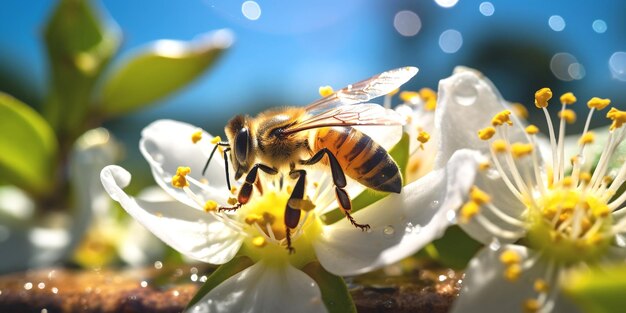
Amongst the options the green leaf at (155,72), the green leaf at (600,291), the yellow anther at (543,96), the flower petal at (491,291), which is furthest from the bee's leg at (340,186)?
the green leaf at (155,72)

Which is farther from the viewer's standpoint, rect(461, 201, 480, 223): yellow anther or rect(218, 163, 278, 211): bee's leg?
rect(218, 163, 278, 211): bee's leg

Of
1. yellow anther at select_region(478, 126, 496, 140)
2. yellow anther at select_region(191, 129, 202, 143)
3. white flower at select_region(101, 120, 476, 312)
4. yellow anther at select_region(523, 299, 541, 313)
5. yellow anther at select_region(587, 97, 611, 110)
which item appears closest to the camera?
yellow anther at select_region(523, 299, 541, 313)

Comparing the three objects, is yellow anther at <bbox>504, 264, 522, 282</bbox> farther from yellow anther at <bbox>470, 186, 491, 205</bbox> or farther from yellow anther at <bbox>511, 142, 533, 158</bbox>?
yellow anther at <bbox>511, 142, 533, 158</bbox>

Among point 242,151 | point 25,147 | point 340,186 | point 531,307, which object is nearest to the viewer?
point 531,307

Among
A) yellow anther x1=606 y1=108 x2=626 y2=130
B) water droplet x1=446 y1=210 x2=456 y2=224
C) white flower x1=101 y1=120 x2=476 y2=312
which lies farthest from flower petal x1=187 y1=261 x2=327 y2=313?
yellow anther x1=606 y1=108 x2=626 y2=130

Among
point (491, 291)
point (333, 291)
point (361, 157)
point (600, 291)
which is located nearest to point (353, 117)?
point (361, 157)

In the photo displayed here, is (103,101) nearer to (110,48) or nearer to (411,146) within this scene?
(110,48)

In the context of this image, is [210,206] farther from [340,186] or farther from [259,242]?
[340,186]

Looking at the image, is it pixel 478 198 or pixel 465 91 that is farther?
pixel 465 91
